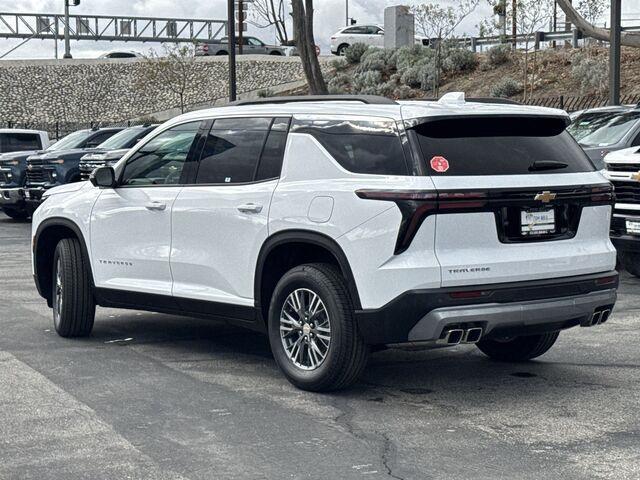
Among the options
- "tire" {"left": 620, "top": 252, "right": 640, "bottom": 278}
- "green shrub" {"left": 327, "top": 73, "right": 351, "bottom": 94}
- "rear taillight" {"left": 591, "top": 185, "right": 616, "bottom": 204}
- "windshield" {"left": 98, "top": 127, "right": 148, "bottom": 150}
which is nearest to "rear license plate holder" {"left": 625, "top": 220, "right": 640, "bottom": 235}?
"tire" {"left": 620, "top": 252, "right": 640, "bottom": 278}

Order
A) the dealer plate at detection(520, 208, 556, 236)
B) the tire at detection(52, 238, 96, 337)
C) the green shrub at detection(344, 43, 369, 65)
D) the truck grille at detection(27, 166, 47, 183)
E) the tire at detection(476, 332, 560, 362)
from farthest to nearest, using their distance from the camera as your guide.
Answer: the green shrub at detection(344, 43, 369, 65) < the truck grille at detection(27, 166, 47, 183) < the tire at detection(52, 238, 96, 337) < the tire at detection(476, 332, 560, 362) < the dealer plate at detection(520, 208, 556, 236)

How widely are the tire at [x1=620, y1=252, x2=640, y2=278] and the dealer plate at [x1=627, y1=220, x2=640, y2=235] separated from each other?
1.83ft

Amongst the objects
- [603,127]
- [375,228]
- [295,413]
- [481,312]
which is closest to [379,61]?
[603,127]

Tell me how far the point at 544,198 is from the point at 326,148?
4.50ft

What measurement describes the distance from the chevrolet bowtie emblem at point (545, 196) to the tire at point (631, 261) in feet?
20.2

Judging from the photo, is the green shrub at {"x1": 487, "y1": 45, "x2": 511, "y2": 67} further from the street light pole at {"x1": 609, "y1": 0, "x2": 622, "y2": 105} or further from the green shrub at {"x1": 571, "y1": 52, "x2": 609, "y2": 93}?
the street light pole at {"x1": 609, "y1": 0, "x2": 622, "y2": 105}

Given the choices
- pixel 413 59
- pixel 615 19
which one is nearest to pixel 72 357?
pixel 615 19

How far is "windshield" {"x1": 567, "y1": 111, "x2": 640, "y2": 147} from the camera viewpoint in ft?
51.3

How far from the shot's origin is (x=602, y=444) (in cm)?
613

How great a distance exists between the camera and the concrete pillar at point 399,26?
52094mm

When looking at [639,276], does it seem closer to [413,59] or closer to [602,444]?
[602,444]

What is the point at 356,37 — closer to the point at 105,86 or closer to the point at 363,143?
the point at 105,86

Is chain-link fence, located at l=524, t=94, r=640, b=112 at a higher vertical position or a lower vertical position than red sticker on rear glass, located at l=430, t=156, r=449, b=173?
higher

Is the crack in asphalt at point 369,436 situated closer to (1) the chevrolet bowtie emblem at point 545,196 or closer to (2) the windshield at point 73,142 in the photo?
(1) the chevrolet bowtie emblem at point 545,196
